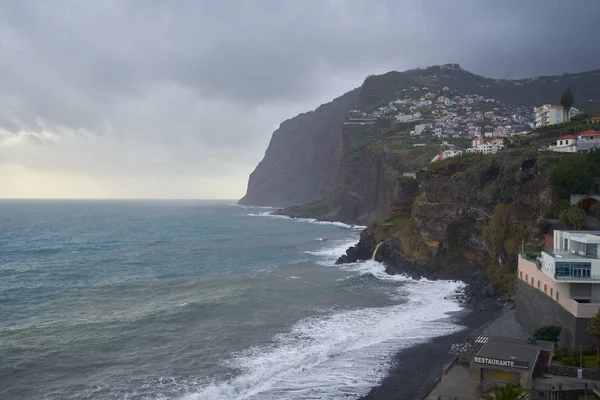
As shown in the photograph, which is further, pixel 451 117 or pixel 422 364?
pixel 451 117

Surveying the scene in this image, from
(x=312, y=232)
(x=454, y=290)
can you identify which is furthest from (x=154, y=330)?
(x=312, y=232)

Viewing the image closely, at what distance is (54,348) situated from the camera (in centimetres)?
3294

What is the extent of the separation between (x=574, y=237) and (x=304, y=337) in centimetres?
2044

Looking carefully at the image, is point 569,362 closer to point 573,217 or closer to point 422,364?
point 422,364

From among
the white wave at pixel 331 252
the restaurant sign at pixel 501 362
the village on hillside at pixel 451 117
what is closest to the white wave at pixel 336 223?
the village on hillside at pixel 451 117

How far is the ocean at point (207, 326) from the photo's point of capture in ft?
90.6

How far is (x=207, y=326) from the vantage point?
38.3m

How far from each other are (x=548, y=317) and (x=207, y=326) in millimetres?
25285

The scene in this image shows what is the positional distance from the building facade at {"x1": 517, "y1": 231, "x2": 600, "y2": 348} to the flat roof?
2.30 meters

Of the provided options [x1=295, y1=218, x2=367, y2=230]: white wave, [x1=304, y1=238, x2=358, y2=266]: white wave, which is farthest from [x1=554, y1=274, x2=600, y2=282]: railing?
[x1=295, y1=218, x2=367, y2=230]: white wave

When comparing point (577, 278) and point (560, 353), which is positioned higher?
point (577, 278)

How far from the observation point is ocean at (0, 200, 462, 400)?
27625 mm

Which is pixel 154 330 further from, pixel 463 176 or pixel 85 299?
pixel 463 176

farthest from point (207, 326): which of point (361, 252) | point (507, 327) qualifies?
point (361, 252)
